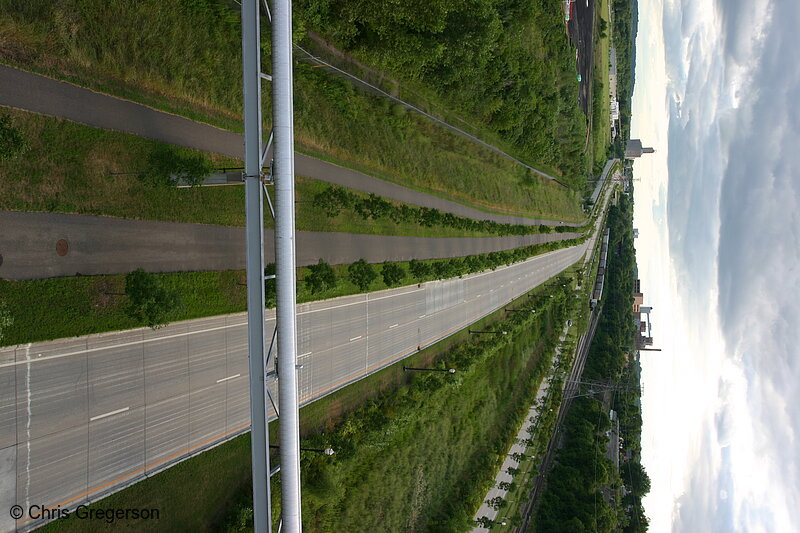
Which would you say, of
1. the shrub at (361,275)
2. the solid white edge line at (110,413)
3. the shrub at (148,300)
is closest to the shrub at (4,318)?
the shrub at (148,300)

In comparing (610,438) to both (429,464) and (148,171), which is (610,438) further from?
(148,171)

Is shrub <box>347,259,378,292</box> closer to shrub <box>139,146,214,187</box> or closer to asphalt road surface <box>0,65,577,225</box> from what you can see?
asphalt road surface <box>0,65,577,225</box>

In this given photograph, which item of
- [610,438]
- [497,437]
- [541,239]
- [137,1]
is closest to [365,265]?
[137,1]

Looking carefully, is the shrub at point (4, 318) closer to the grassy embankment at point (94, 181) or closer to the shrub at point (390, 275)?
the grassy embankment at point (94, 181)

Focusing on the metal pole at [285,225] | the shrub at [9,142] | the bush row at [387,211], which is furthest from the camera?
the bush row at [387,211]

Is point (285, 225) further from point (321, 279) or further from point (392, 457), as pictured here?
point (392, 457)

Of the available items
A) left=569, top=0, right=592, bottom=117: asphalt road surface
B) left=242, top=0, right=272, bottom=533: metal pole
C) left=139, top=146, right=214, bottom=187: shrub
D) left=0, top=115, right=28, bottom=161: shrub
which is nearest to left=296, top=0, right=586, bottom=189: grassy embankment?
left=139, top=146, right=214, bottom=187: shrub

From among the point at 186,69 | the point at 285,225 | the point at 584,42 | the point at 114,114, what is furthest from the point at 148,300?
the point at 584,42
